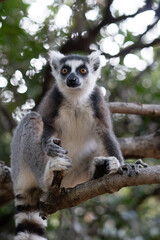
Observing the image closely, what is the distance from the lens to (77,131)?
5.11 meters

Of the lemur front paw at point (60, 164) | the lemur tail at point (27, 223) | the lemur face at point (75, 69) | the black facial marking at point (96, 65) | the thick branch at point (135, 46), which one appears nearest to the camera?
the lemur front paw at point (60, 164)

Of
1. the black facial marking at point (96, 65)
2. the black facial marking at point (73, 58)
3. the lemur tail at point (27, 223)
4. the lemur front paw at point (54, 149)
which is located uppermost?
the black facial marking at point (96, 65)

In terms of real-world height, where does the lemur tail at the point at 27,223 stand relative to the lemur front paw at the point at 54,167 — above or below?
below

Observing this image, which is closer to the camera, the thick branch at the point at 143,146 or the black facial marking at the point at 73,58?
the black facial marking at the point at 73,58

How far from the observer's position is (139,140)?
20.0 ft

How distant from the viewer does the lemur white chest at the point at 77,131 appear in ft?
16.5

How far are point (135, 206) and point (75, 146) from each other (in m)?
3.97

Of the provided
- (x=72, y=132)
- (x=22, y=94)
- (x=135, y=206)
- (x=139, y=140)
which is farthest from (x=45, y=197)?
(x=135, y=206)

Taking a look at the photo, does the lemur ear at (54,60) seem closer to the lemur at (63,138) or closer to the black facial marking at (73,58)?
the black facial marking at (73,58)

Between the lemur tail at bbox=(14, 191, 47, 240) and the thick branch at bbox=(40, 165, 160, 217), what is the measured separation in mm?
736

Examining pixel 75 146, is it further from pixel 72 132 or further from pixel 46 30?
pixel 46 30

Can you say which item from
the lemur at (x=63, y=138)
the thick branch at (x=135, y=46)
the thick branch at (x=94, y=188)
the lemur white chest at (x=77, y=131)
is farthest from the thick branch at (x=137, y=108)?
the thick branch at (x=94, y=188)

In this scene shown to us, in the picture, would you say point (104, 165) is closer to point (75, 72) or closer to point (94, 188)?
point (94, 188)

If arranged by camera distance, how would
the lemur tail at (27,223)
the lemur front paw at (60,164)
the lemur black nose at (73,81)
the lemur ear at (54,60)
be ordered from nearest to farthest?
the lemur front paw at (60,164) < the lemur tail at (27,223) < the lemur black nose at (73,81) < the lemur ear at (54,60)
